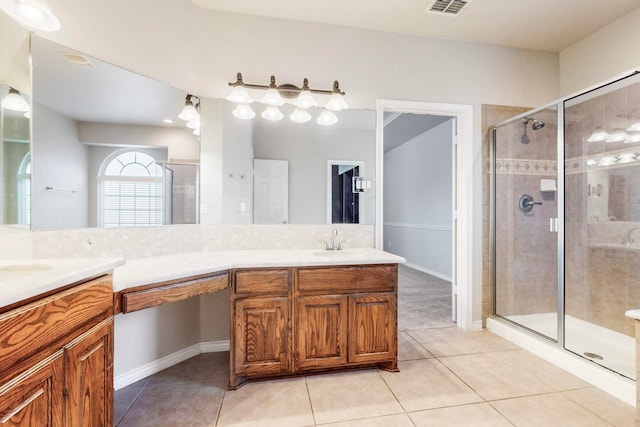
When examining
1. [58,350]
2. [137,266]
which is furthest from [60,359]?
[137,266]

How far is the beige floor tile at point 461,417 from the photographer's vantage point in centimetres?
154

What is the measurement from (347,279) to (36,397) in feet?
4.87

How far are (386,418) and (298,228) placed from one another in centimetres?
143

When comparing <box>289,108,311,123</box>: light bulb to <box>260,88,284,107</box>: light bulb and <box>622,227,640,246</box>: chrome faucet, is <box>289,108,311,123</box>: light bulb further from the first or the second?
<box>622,227,640,246</box>: chrome faucet

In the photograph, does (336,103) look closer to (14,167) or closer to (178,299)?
(178,299)

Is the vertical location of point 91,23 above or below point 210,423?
above

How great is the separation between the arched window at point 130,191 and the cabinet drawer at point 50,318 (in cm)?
77

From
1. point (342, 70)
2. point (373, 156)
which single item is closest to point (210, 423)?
point (373, 156)

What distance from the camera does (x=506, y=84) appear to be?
2.87 meters

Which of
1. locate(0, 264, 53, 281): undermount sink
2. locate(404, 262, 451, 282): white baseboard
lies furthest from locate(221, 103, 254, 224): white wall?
locate(404, 262, 451, 282): white baseboard

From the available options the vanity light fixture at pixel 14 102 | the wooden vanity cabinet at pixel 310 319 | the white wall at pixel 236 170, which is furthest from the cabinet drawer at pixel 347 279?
the vanity light fixture at pixel 14 102

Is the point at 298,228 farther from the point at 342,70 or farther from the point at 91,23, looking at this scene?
the point at 91,23

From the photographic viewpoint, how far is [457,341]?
254 cm

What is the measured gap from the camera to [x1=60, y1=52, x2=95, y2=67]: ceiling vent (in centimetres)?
163
